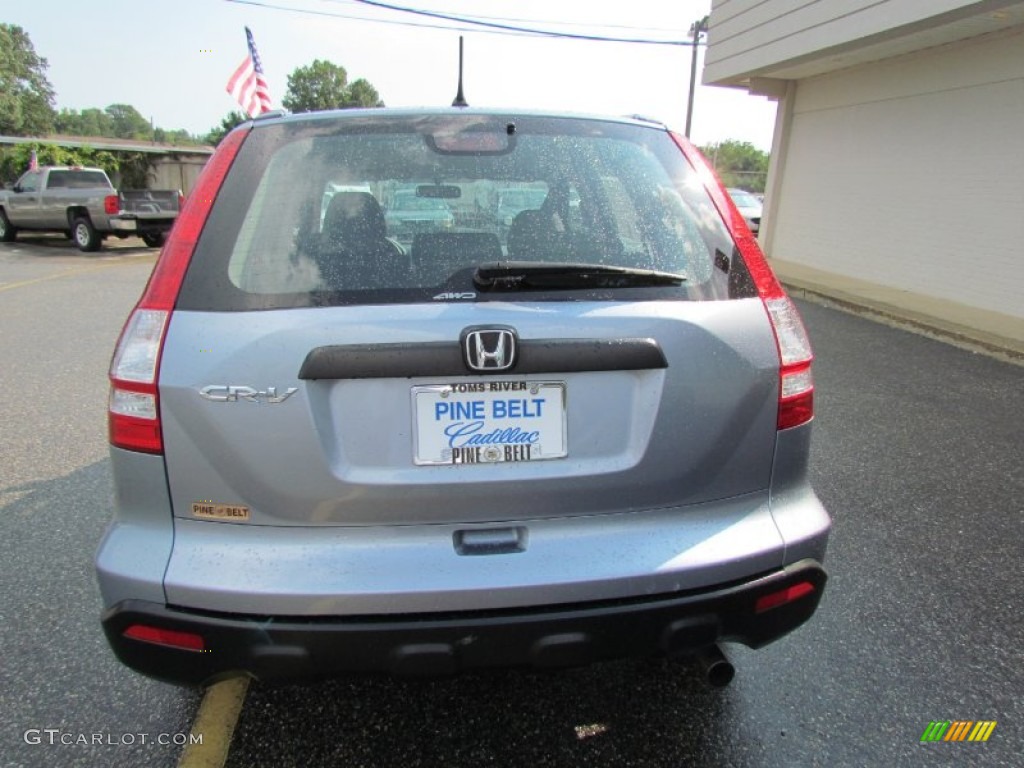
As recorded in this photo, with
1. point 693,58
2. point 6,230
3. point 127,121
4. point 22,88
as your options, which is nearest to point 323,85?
point 22,88

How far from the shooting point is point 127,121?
4683 inches

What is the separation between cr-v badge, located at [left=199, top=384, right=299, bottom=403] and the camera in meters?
1.56

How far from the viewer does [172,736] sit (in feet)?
6.60

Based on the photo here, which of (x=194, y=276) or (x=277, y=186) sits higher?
(x=277, y=186)

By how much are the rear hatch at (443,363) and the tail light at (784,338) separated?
1.5 inches

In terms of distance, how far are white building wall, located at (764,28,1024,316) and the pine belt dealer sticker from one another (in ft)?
32.2

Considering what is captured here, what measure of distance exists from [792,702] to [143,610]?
6.06 feet

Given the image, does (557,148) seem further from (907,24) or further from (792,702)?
(907,24)

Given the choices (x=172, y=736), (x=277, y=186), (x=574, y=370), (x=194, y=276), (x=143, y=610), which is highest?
(x=277, y=186)

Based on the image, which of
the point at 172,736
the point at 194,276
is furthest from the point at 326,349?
the point at 172,736

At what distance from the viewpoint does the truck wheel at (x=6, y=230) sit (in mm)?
17484

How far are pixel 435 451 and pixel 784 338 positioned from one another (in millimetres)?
943

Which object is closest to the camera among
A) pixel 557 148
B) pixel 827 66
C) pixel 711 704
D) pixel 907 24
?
pixel 557 148

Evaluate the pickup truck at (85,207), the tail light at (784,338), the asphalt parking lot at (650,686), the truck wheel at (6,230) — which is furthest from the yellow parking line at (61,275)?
the tail light at (784,338)
